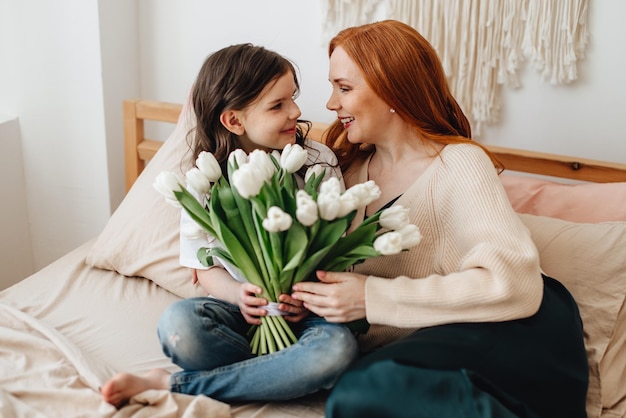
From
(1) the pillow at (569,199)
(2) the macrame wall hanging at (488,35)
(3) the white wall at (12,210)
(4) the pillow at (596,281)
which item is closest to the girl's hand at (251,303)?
(4) the pillow at (596,281)

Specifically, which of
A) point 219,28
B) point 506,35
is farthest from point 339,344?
point 219,28

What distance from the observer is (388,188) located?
Answer: 1.71m

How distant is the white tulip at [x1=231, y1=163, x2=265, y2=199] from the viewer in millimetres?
1260

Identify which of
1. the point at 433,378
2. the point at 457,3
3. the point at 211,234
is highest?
the point at 457,3

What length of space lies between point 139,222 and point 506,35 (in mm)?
1099

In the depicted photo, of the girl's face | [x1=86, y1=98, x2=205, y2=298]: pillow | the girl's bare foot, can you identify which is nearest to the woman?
the girl's face

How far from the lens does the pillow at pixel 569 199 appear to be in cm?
181

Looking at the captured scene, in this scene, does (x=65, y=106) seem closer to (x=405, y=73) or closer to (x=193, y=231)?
(x=193, y=231)

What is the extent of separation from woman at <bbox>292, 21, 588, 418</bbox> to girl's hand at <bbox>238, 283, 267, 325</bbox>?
8cm

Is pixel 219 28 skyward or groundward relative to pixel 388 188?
skyward

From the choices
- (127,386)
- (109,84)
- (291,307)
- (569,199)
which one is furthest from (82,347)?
(569,199)

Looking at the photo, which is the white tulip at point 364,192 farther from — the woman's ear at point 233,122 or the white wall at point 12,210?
the white wall at point 12,210

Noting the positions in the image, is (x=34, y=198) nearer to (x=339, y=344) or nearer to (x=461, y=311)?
(x=339, y=344)

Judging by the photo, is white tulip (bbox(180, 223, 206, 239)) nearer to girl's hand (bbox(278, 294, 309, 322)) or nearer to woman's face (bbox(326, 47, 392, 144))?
girl's hand (bbox(278, 294, 309, 322))
